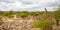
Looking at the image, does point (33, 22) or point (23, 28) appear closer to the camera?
point (23, 28)

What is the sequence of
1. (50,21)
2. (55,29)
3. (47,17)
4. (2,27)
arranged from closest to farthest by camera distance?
(2,27), (55,29), (50,21), (47,17)

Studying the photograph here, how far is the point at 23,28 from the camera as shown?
13805mm

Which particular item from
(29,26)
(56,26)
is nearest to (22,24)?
(29,26)

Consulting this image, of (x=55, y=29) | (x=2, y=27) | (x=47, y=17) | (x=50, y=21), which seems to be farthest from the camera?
(x=47, y=17)

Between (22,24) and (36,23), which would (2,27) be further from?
(36,23)

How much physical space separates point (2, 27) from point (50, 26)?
3669 millimetres

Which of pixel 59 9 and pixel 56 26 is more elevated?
pixel 59 9

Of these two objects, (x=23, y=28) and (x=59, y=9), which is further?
(x=59, y=9)

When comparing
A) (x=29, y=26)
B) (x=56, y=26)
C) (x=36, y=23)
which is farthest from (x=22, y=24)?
(x=56, y=26)

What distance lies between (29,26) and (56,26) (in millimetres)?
2035

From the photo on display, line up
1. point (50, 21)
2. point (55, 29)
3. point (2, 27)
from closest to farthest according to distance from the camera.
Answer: point (2, 27) → point (55, 29) → point (50, 21)

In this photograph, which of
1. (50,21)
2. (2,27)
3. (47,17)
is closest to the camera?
(2,27)

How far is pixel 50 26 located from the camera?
14.8 m

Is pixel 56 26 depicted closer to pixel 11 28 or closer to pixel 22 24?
pixel 22 24
